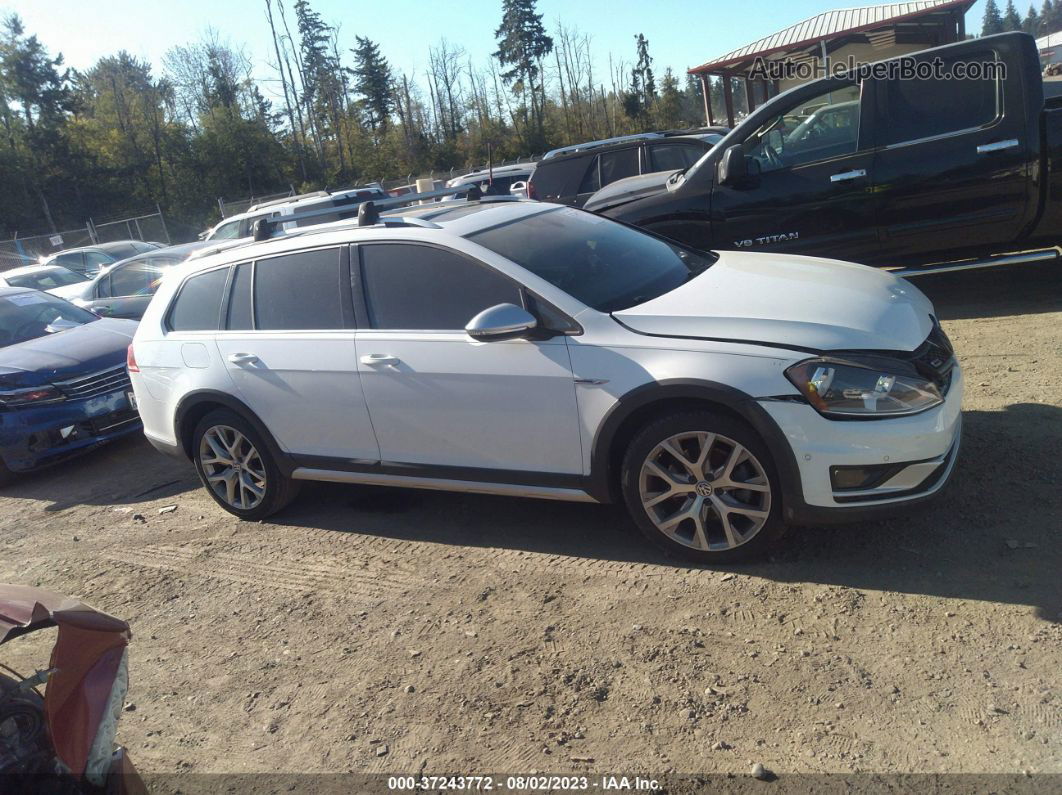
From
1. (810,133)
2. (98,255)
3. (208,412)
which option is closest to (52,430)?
(208,412)

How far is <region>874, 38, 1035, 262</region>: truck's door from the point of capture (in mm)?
6637

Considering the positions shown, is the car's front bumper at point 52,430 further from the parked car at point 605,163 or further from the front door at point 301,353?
the parked car at point 605,163

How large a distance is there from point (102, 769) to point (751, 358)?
2723 millimetres

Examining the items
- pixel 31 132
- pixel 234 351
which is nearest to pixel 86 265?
pixel 234 351

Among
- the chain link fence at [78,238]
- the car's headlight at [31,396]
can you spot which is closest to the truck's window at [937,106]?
the car's headlight at [31,396]

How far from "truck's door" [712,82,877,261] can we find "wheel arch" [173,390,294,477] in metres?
4.52

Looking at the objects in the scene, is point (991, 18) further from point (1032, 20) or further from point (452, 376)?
point (452, 376)

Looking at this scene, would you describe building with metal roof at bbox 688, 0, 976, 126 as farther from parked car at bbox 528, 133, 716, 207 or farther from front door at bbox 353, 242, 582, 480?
front door at bbox 353, 242, 582, 480

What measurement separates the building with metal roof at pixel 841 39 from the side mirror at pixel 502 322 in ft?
65.2

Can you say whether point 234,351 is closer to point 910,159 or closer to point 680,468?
point 680,468

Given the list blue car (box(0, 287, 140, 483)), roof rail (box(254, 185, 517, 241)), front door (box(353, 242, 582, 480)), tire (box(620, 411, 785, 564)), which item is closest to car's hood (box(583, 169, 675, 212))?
roof rail (box(254, 185, 517, 241))

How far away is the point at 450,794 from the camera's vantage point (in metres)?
2.80

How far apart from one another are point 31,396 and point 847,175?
23.3ft

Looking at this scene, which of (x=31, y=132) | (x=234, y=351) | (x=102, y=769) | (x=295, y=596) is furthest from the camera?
(x=31, y=132)
